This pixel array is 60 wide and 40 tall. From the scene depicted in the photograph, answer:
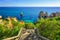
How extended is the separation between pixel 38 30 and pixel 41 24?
0.16 m

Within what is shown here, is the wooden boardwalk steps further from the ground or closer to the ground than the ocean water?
closer to the ground

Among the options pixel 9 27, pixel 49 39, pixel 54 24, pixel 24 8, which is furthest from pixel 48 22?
pixel 9 27

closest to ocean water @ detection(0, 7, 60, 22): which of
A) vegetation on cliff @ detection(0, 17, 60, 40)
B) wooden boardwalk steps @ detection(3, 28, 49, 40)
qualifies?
vegetation on cliff @ detection(0, 17, 60, 40)

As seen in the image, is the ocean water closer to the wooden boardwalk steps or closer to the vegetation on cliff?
the vegetation on cliff

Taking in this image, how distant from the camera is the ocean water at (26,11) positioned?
12.6ft

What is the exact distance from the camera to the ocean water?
12.6 ft

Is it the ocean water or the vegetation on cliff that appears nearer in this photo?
the vegetation on cliff

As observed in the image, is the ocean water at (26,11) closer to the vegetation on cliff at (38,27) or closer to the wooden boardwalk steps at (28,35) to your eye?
the vegetation on cliff at (38,27)

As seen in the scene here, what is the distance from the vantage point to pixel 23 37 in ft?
11.9

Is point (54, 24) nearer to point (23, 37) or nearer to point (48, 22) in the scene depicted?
point (48, 22)

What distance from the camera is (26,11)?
3885 mm

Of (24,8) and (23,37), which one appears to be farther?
(24,8)

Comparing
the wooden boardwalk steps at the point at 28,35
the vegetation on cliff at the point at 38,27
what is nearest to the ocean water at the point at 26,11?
the vegetation on cliff at the point at 38,27

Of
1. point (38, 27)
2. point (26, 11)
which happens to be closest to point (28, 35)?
point (38, 27)
